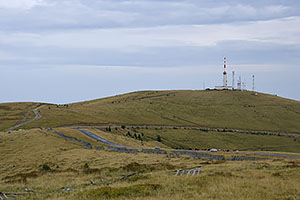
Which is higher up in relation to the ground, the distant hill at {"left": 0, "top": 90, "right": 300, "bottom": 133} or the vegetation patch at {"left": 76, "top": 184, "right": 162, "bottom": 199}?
the vegetation patch at {"left": 76, "top": 184, "right": 162, "bottom": 199}

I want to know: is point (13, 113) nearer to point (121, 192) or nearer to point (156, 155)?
point (156, 155)

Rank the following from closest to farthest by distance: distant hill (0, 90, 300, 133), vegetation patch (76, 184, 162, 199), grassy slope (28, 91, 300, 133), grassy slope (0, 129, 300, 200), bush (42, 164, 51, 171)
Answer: grassy slope (0, 129, 300, 200), vegetation patch (76, 184, 162, 199), bush (42, 164, 51, 171), distant hill (0, 90, 300, 133), grassy slope (28, 91, 300, 133)

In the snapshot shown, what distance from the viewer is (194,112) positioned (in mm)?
162125

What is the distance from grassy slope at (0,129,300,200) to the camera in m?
21.8

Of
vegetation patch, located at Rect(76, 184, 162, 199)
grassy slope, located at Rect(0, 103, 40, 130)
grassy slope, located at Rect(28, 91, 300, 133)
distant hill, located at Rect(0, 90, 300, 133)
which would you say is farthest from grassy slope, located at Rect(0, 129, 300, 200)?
grassy slope, located at Rect(0, 103, 40, 130)

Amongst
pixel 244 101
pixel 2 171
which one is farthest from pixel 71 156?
pixel 244 101

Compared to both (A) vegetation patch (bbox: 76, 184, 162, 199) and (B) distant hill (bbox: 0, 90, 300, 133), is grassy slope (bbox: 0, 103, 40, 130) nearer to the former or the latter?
(B) distant hill (bbox: 0, 90, 300, 133)

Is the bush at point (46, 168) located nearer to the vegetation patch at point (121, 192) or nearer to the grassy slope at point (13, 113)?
the vegetation patch at point (121, 192)

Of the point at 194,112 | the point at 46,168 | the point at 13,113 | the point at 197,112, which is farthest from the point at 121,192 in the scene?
the point at 197,112

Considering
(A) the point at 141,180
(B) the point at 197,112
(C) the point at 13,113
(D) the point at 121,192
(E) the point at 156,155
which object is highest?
(D) the point at 121,192

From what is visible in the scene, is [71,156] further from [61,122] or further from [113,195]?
[61,122]

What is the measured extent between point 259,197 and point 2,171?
3482 centimetres

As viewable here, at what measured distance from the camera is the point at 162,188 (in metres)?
23.8

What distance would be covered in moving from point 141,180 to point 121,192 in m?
5.07
